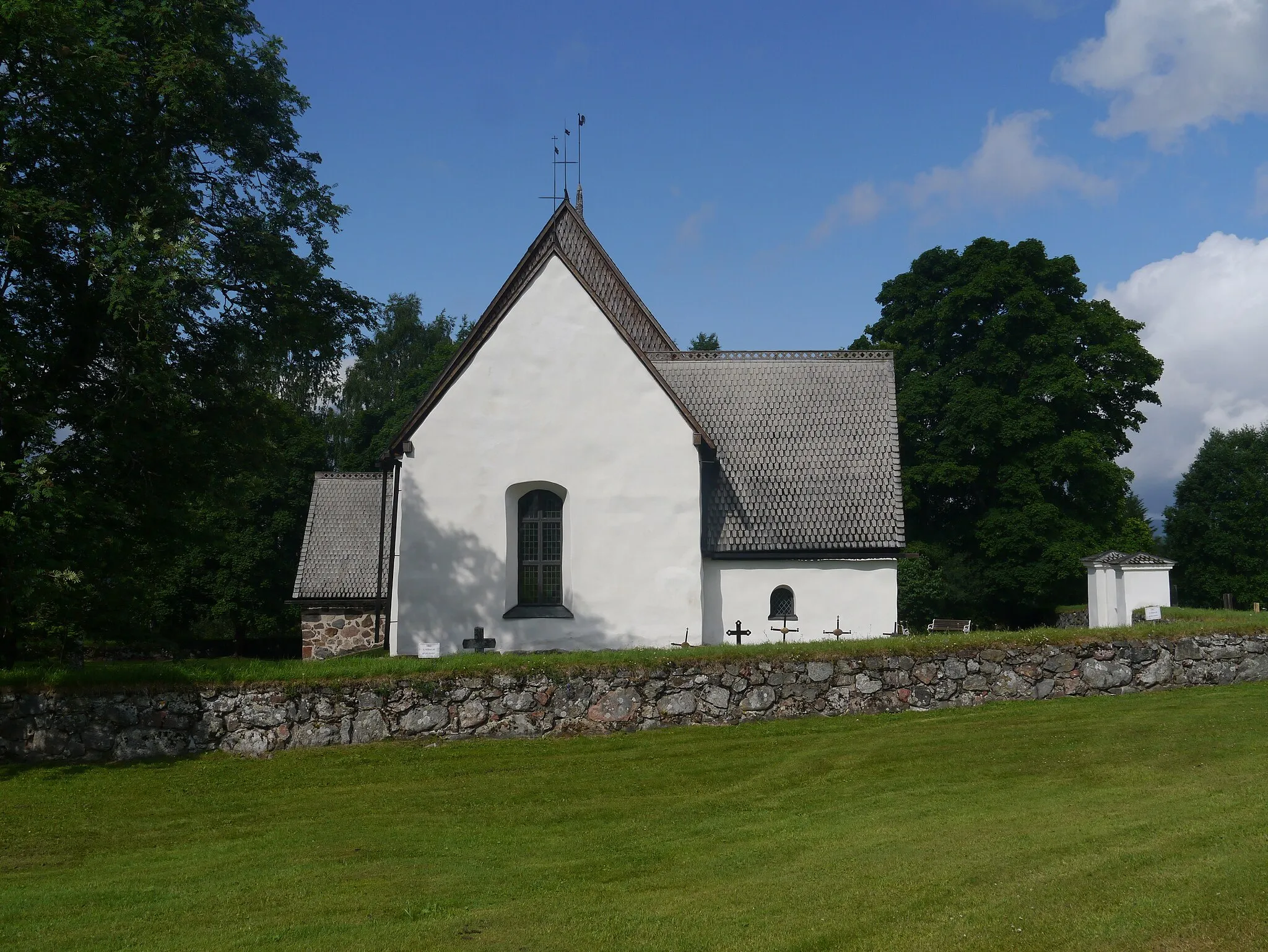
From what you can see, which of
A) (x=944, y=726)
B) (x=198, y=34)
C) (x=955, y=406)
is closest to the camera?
(x=944, y=726)

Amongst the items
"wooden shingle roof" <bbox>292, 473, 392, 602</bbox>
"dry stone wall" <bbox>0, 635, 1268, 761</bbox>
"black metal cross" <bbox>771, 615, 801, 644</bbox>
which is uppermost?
"wooden shingle roof" <bbox>292, 473, 392, 602</bbox>

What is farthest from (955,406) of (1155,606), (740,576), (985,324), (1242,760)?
(1242,760)

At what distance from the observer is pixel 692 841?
8.81 meters

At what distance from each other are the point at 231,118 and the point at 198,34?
138cm

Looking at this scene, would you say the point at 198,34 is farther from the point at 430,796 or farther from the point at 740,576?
the point at 740,576

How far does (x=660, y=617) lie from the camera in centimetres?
1978

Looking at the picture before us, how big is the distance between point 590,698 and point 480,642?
20.5ft

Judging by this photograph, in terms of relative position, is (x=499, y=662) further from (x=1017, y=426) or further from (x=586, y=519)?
(x=1017, y=426)

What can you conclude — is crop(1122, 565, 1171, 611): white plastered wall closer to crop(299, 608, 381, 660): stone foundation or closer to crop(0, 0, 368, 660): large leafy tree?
crop(0, 0, 368, 660): large leafy tree

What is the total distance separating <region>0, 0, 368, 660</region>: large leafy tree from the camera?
13.0 m

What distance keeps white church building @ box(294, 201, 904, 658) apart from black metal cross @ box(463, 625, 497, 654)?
13 centimetres

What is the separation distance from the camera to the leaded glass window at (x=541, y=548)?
2022cm

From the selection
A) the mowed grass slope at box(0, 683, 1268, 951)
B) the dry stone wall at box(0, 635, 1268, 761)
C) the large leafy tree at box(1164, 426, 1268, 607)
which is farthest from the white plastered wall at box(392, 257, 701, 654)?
the large leafy tree at box(1164, 426, 1268, 607)

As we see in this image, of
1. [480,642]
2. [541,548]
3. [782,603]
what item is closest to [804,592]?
[782,603]
